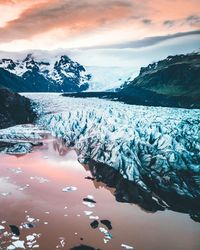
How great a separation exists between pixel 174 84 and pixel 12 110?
161 feet

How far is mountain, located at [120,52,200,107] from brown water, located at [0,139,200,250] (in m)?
43.6

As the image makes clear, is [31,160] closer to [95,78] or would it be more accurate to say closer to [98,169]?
[98,169]

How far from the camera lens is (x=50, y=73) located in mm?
166375

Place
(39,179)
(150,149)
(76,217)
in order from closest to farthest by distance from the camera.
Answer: (76,217)
(39,179)
(150,149)

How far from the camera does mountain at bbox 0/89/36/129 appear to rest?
44.3m

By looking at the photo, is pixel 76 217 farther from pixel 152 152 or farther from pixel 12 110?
pixel 12 110

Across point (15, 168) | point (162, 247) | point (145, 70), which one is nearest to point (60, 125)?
point (15, 168)

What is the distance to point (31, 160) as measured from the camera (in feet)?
91.9

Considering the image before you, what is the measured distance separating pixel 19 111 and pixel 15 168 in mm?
24230

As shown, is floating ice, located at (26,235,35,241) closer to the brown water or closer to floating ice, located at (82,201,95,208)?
the brown water

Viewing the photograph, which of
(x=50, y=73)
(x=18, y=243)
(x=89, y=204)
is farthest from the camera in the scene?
(x=50, y=73)

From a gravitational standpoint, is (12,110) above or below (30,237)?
above

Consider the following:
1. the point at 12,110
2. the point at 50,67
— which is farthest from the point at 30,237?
the point at 50,67

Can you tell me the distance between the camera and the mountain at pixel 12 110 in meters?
44.3
